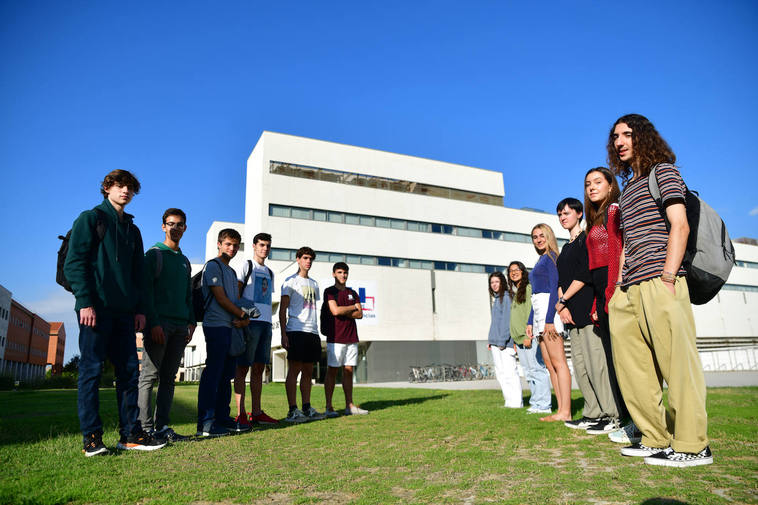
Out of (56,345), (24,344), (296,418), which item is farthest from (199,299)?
(56,345)

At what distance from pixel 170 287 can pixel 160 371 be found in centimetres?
74

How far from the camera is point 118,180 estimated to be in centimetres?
361

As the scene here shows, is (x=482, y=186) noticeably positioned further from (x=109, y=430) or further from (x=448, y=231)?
(x=109, y=430)

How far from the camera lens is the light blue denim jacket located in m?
6.62


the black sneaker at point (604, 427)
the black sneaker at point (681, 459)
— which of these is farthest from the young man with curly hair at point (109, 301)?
the black sneaker at point (604, 427)

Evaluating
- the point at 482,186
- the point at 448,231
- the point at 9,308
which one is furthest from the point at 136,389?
the point at 9,308

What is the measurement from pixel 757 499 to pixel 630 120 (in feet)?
7.04

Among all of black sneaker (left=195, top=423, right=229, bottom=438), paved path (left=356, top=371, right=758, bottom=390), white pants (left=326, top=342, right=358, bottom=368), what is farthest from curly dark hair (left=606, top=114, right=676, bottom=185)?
paved path (left=356, top=371, right=758, bottom=390)

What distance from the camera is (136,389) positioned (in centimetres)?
356

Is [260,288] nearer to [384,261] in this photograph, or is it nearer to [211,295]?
[211,295]

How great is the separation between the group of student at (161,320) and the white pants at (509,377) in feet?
8.18

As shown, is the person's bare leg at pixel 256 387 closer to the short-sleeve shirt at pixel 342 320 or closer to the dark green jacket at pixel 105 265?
the short-sleeve shirt at pixel 342 320

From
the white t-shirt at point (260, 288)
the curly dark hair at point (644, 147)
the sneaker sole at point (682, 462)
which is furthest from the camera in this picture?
the white t-shirt at point (260, 288)

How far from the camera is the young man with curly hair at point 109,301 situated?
3184 millimetres
